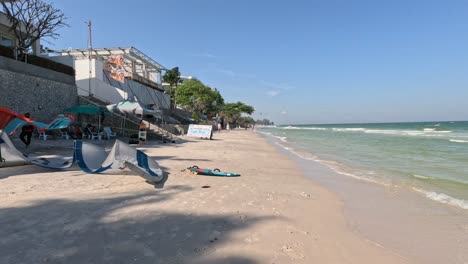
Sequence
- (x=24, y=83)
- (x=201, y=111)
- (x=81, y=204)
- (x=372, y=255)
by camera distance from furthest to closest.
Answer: (x=201, y=111)
(x=24, y=83)
(x=81, y=204)
(x=372, y=255)

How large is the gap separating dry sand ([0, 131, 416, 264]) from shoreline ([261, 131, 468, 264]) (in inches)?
11.2

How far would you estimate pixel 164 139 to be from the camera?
54.2 ft

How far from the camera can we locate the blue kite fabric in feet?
20.4

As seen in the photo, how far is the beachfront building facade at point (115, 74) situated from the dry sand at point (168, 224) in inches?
593

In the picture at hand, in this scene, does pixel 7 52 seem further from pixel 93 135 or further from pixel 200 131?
pixel 200 131

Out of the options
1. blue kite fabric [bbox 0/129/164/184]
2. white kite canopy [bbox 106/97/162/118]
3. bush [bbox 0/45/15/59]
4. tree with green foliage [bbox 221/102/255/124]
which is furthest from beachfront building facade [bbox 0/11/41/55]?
tree with green foliage [bbox 221/102/255/124]

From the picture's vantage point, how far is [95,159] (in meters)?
6.60

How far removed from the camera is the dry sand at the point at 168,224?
280cm

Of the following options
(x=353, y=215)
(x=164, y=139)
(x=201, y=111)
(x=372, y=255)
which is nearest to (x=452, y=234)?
(x=353, y=215)

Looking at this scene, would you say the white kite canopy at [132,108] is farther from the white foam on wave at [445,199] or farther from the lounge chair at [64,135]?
the white foam on wave at [445,199]

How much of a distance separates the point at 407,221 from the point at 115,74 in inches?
899

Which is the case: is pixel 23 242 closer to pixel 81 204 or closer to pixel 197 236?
pixel 81 204

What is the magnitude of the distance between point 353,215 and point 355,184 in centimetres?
291

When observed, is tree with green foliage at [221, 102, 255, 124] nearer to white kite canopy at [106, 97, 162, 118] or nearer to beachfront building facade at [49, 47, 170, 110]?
beachfront building facade at [49, 47, 170, 110]
